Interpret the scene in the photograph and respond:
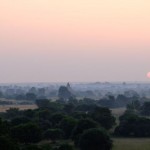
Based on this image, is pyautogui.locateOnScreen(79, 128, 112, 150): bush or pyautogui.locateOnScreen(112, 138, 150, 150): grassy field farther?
pyautogui.locateOnScreen(112, 138, 150, 150): grassy field

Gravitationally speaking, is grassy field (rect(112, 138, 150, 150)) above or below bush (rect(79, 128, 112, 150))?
below

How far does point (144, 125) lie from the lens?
6394 centimetres

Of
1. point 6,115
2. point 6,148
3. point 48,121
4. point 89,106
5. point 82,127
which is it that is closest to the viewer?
point 6,148

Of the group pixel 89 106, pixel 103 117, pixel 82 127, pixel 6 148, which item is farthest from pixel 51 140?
pixel 89 106

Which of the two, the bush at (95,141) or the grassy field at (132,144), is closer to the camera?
the bush at (95,141)

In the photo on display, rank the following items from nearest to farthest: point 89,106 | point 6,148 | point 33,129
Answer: point 6,148, point 33,129, point 89,106

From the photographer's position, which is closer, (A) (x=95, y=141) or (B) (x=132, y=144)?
(A) (x=95, y=141)

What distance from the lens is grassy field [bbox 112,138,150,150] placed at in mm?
49875

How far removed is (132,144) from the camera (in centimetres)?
5350

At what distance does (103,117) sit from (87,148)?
812 inches

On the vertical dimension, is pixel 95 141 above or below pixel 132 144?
above

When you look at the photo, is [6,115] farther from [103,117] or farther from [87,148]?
[87,148]

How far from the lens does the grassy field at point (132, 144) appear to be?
49875 millimetres

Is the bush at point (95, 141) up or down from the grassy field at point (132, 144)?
up
